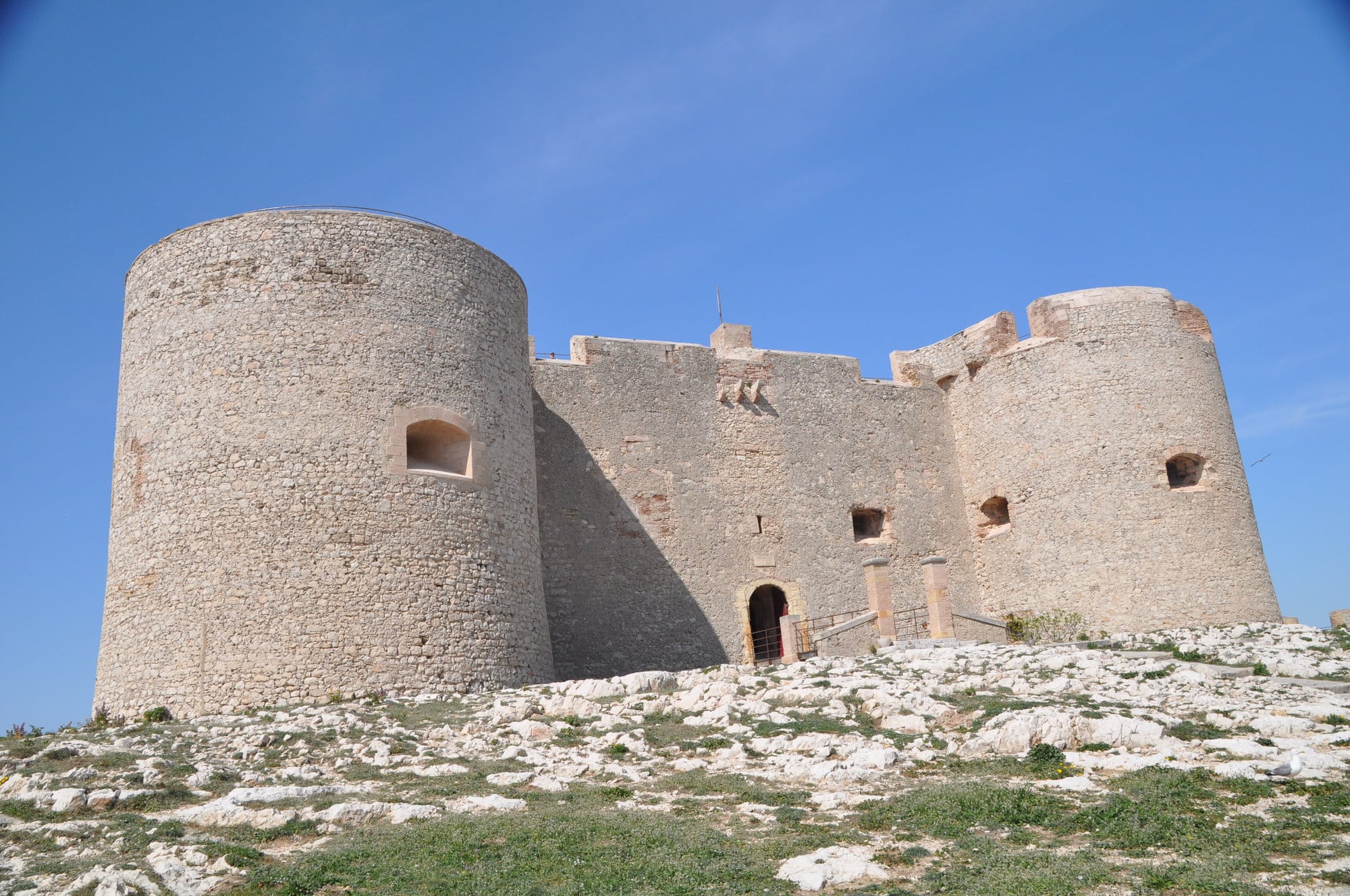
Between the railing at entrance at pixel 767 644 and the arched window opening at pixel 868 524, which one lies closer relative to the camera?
the railing at entrance at pixel 767 644

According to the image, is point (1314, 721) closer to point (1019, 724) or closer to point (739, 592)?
point (1019, 724)

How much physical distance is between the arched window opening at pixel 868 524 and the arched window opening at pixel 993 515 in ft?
5.92

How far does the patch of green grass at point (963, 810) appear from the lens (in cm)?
618

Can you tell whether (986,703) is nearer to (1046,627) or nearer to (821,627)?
(821,627)

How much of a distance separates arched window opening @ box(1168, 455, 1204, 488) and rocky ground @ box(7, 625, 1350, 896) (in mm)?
6331

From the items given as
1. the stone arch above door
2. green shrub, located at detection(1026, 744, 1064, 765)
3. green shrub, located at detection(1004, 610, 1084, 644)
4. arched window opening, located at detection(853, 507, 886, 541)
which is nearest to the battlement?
arched window opening, located at detection(853, 507, 886, 541)

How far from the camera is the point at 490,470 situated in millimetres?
12484

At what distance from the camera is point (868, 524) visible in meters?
18.5

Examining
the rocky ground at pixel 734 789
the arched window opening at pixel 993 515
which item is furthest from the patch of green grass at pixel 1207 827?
the arched window opening at pixel 993 515

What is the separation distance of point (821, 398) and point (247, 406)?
975cm

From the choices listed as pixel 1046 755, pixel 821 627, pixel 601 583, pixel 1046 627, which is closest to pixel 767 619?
pixel 821 627

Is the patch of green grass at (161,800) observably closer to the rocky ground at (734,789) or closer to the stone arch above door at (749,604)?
the rocky ground at (734,789)

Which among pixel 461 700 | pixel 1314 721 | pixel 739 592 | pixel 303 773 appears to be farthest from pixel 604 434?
pixel 1314 721

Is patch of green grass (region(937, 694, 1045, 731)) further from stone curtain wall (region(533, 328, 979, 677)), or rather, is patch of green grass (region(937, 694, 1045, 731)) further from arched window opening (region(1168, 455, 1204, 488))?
arched window opening (region(1168, 455, 1204, 488))
